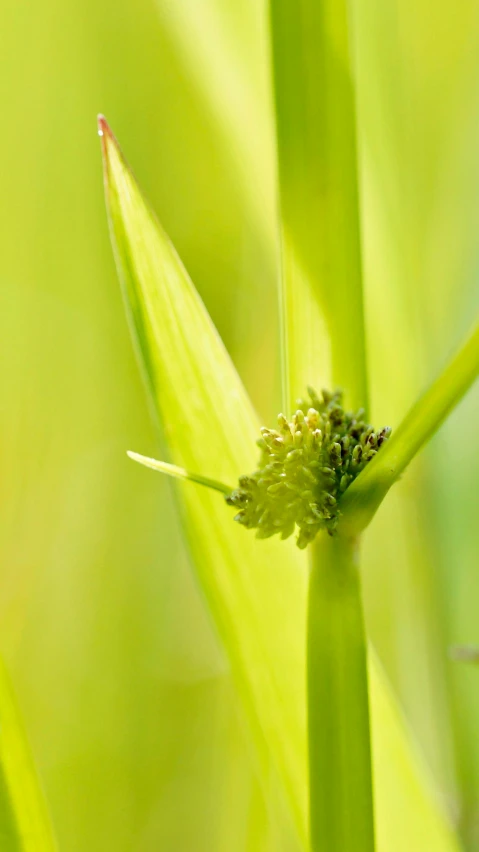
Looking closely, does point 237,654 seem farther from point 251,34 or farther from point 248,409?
point 251,34

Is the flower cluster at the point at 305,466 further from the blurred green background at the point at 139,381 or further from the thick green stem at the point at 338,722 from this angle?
the blurred green background at the point at 139,381

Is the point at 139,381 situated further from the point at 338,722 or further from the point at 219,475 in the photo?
the point at 338,722

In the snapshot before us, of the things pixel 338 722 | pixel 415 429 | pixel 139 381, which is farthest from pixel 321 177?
pixel 139 381

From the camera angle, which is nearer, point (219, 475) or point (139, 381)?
point (219, 475)

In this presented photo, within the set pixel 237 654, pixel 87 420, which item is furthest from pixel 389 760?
pixel 87 420

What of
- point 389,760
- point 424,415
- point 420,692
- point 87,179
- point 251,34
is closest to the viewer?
point 424,415
